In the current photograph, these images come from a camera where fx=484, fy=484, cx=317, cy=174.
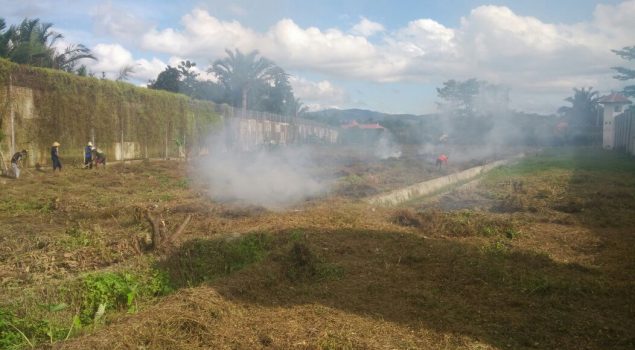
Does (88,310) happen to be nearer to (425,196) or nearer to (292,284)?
(292,284)

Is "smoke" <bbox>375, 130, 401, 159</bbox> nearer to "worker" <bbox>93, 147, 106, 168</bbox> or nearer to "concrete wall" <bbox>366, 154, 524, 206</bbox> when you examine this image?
"concrete wall" <bbox>366, 154, 524, 206</bbox>

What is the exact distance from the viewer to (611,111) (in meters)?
34.6

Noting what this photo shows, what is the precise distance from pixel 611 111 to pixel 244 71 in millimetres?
27666

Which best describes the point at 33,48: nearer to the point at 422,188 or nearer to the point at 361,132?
the point at 422,188

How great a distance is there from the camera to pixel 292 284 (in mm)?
5660

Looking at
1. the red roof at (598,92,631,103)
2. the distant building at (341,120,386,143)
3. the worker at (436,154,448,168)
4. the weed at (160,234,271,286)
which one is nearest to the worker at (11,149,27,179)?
the weed at (160,234,271,286)

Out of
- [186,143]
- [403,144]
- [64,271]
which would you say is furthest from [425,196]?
[403,144]

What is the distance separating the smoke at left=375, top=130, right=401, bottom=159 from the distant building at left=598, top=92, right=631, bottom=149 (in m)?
14.9

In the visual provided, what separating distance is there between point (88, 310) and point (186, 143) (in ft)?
74.7

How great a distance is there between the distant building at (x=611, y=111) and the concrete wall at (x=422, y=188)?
1884cm

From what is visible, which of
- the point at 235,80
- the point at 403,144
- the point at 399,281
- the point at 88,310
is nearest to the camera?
the point at 88,310

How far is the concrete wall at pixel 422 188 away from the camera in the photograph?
12.2 meters

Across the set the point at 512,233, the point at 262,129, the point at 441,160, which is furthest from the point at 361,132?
the point at 512,233

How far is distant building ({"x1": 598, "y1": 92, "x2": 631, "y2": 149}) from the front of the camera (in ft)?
113
